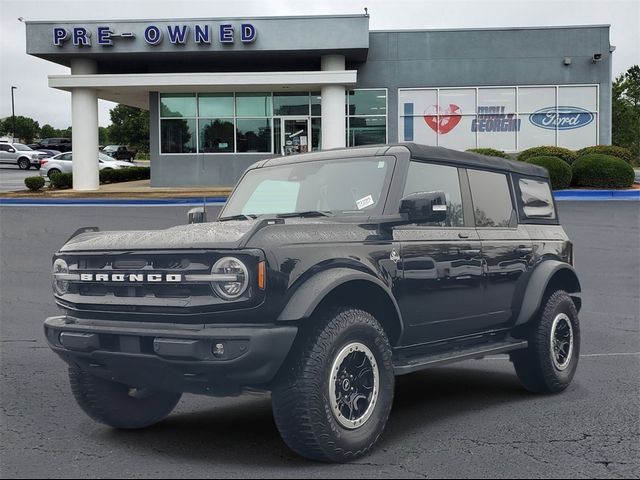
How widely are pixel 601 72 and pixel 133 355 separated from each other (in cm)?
3060

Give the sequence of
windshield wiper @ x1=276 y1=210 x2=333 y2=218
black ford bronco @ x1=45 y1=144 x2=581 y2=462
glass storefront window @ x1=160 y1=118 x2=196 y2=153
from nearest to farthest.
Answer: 1. black ford bronco @ x1=45 y1=144 x2=581 y2=462
2. windshield wiper @ x1=276 y1=210 x2=333 y2=218
3. glass storefront window @ x1=160 y1=118 x2=196 y2=153

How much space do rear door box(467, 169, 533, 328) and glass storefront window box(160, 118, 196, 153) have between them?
25902 millimetres

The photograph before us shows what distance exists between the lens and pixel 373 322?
479 centimetres

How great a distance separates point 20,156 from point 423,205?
2131 inches

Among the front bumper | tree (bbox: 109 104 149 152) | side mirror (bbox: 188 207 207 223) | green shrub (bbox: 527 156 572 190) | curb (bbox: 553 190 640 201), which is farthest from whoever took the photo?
tree (bbox: 109 104 149 152)

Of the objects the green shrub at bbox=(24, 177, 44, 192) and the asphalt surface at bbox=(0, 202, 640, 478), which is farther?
the green shrub at bbox=(24, 177, 44, 192)

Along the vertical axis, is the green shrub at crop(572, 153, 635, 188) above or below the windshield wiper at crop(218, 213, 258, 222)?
above

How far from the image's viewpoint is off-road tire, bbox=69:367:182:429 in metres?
5.23

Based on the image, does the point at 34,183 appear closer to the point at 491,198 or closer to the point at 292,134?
the point at 292,134

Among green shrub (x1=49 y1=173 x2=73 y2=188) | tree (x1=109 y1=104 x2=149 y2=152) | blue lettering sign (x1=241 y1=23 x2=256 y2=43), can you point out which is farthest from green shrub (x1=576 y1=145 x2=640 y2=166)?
tree (x1=109 y1=104 x2=149 y2=152)

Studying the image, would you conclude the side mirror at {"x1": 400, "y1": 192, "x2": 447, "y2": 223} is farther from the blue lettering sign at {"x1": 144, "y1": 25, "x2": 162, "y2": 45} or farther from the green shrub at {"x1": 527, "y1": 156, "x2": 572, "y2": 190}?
the blue lettering sign at {"x1": 144, "y1": 25, "x2": 162, "y2": 45}

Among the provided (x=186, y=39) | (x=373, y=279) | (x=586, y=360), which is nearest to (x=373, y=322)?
(x=373, y=279)

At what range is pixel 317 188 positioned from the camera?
19.6 feet

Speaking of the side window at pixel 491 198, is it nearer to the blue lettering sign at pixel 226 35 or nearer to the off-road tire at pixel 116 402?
the off-road tire at pixel 116 402
